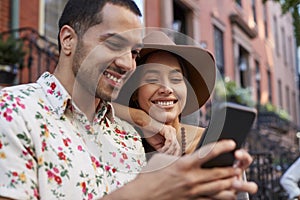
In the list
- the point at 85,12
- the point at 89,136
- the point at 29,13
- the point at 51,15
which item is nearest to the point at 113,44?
the point at 85,12

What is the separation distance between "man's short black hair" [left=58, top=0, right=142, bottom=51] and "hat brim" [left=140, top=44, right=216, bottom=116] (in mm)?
373

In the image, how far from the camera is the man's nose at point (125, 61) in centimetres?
185

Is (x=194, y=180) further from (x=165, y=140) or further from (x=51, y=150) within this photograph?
(x=165, y=140)

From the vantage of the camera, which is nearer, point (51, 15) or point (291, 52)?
point (51, 15)

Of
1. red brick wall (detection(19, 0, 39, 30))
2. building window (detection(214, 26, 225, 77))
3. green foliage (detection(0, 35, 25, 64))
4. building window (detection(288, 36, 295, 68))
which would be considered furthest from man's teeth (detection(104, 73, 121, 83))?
building window (detection(288, 36, 295, 68))

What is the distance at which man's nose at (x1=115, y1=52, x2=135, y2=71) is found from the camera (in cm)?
185

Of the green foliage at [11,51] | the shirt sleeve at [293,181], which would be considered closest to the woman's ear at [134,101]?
the shirt sleeve at [293,181]

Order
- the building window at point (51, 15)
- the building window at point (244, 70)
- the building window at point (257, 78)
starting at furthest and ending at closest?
the building window at point (257, 78)
the building window at point (244, 70)
the building window at point (51, 15)

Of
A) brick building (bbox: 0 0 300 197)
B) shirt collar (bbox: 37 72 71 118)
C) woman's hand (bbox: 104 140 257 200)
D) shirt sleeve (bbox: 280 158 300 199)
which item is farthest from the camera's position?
brick building (bbox: 0 0 300 197)

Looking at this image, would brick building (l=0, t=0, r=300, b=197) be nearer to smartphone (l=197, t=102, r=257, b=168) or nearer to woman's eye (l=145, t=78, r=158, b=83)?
woman's eye (l=145, t=78, r=158, b=83)

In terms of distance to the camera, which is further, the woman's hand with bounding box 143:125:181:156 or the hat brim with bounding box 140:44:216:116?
the hat brim with bounding box 140:44:216:116

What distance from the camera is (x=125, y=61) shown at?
1.86m

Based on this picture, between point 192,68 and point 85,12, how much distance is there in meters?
0.70

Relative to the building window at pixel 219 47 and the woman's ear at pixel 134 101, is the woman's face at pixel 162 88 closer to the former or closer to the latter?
the woman's ear at pixel 134 101
